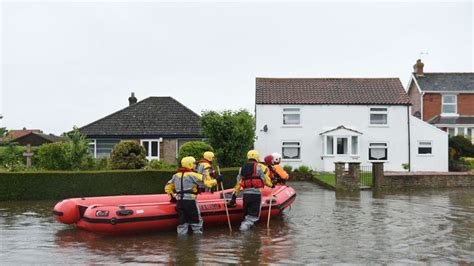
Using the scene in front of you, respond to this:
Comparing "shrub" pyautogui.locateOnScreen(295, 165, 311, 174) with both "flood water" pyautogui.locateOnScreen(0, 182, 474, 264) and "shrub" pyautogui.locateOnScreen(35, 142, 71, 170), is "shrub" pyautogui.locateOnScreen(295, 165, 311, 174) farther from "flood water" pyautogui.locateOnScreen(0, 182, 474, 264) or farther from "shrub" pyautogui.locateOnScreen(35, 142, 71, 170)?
"flood water" pyautogui.locateOnScreen(0, 182, 474, 264)

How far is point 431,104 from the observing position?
38.5 metres

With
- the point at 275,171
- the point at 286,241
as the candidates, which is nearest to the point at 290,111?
the point at 275,171

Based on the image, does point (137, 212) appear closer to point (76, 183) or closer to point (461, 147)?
point (76, 183)

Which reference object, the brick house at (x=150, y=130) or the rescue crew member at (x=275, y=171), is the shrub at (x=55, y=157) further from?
the rescue crew member at (x=275, y=171)

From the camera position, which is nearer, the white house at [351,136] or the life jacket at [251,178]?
the life jacket at [251,178]

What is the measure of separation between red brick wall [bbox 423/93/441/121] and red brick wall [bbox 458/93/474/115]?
56.2 inches

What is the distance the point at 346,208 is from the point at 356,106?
57.4 ft

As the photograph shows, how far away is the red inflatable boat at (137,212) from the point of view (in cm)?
1068

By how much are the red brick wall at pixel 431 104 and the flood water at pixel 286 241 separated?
24.9 metres

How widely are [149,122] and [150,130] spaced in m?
0.79

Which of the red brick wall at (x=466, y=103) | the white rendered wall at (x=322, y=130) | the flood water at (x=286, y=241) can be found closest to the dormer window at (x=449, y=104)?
the red brick wall at (x=466, y=103)

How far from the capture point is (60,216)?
11.4 m

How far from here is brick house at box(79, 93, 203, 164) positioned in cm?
3058

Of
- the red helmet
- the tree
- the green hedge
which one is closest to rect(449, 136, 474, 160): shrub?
the tree
